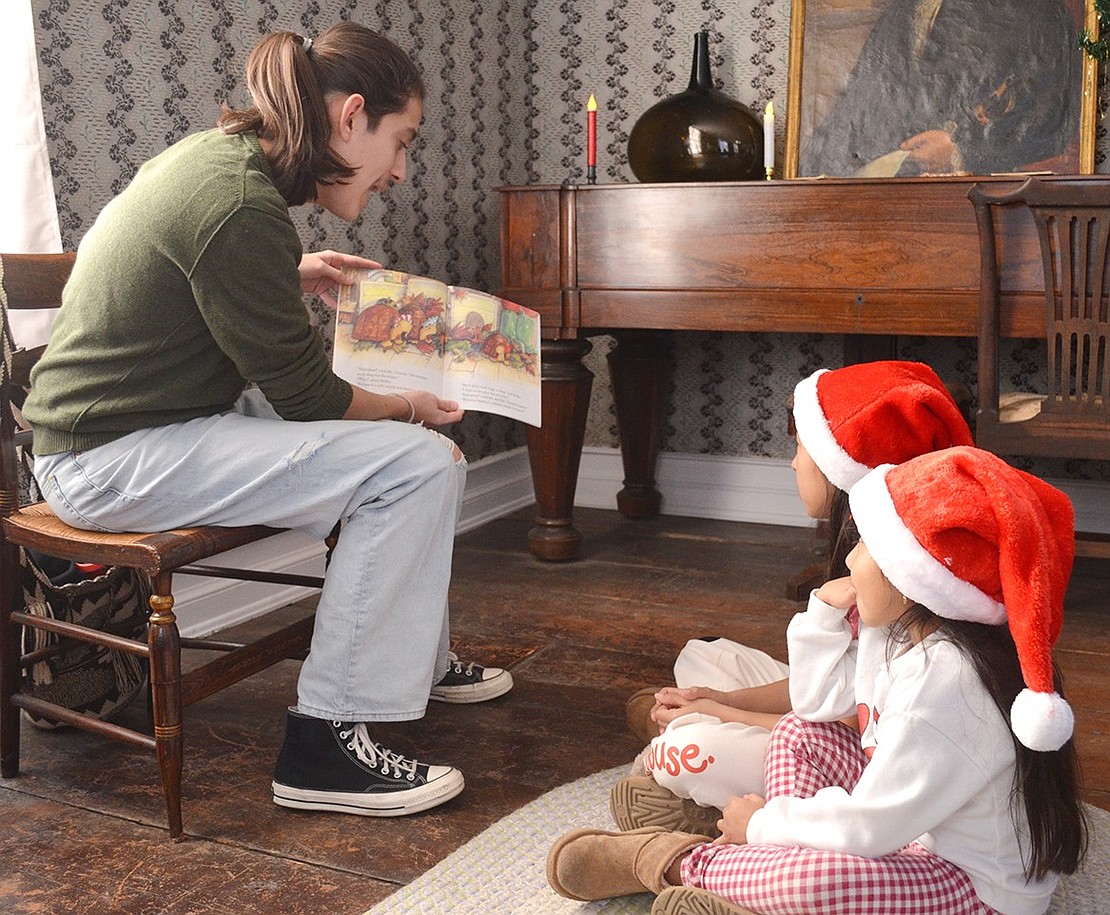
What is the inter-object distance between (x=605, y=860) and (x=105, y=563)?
2.42ft

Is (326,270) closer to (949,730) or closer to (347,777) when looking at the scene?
(347,777)

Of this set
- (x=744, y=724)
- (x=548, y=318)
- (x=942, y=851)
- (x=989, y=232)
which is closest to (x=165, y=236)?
(x=744, y=724)

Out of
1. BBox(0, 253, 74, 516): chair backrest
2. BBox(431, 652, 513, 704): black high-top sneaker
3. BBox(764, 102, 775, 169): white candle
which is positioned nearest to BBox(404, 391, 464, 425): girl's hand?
BBox(431, 652, 513, 704): black high-top sneaker

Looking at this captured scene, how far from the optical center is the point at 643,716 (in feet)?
5.97

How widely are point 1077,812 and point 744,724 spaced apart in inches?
16.3

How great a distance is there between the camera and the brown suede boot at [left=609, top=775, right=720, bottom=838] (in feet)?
4.80

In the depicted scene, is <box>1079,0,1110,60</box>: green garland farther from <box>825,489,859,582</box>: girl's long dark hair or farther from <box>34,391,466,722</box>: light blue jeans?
<box>34,391,466,722</box>: light blue jeans

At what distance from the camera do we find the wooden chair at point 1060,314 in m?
2.22

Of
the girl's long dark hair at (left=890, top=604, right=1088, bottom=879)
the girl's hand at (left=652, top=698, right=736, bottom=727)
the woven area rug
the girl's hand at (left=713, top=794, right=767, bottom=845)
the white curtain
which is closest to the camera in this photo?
the girl's long dark hair at (left=890, top=604, right=1088, bottom=879)

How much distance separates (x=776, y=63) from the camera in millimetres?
3234

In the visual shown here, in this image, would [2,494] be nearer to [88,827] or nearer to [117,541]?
[117,541]

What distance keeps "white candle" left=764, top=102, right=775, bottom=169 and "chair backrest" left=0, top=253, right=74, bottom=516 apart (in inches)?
72.1

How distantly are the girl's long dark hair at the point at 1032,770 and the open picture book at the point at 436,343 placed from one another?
885 millimetres

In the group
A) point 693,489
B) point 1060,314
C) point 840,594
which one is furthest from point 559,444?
point 840,594
